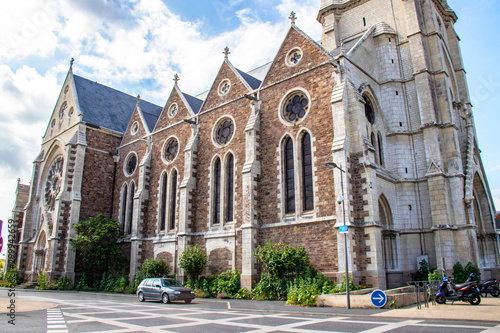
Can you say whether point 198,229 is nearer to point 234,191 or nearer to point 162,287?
point 234,191

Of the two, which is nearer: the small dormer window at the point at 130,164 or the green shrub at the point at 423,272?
the green shrub at the point at 423,272

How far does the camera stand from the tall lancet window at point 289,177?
21047mm

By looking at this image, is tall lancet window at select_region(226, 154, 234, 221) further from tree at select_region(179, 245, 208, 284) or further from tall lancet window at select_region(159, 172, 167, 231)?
tall lancet window at select_region(159, 172, 167, 231)

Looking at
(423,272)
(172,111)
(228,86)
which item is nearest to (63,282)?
(172,111)

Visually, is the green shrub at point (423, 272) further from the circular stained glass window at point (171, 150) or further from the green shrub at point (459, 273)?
the circular stained glass window at point (171, 150)

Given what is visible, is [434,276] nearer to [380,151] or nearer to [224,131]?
[380,151]

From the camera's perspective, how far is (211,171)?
25672 millimetres

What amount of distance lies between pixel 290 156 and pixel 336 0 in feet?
55.4

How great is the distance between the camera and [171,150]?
98.0 ft

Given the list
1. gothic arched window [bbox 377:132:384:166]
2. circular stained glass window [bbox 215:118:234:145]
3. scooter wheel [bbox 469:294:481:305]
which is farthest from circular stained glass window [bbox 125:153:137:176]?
scooter wheel [bbox 469:294:481:305]

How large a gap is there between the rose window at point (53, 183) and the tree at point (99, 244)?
6.15 meters

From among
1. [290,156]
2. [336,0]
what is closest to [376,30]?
[336,0]

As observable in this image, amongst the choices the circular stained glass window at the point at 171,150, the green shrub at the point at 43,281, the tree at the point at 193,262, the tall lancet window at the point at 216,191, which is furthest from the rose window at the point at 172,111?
the green shrub at the point at 43,281

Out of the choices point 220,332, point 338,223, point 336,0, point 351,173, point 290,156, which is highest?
point 336,0
